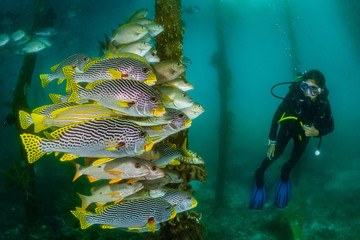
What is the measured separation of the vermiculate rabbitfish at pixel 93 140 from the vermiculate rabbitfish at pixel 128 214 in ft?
2.84

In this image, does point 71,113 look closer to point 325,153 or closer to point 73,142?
point 73,142

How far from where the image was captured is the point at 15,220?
25.3ft

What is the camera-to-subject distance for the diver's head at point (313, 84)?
5.69 metres

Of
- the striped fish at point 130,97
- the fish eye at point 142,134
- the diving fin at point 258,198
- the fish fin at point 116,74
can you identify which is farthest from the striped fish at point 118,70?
the diving fin at point 258,198

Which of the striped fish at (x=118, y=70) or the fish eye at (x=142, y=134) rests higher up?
the striped fish at (x=118, y=70)

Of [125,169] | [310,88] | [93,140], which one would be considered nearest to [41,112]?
[93,140]

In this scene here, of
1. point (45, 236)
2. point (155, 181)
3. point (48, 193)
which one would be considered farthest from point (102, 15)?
point (155, 181)

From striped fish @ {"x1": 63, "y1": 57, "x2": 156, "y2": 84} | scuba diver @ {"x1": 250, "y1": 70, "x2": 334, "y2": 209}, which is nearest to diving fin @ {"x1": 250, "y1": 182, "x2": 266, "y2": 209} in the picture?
scuba diver @ {"x1": 250, "y1": 70, "x2": 334, "y2": 209}

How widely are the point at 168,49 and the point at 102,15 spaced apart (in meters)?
33.2

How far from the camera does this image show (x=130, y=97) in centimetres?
190

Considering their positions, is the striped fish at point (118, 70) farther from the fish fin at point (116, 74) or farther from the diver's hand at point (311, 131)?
the diver's hand at point (311, 131)

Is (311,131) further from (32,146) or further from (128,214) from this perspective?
(32,146)

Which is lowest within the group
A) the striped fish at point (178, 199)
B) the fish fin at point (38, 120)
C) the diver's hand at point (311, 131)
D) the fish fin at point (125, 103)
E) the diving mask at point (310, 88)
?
the diver's hand at point (311, 131)

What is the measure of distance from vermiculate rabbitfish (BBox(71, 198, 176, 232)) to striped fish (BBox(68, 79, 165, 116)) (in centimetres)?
114
